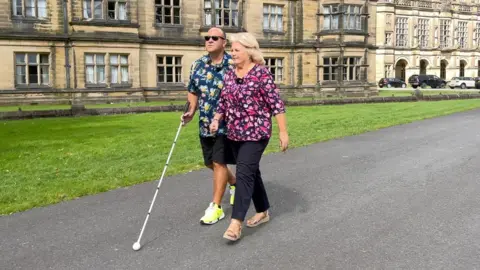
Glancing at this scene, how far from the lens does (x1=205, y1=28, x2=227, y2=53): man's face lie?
5.54 m

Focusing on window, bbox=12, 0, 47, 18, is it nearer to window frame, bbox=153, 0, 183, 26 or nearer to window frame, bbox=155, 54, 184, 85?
window frame, bbox=153, 0, 183, 26

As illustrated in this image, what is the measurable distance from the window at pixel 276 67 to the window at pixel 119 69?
1044cm

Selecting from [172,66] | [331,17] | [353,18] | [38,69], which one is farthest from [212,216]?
[353,18]

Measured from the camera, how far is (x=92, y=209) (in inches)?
249

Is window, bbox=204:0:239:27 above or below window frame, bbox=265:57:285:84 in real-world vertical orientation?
above

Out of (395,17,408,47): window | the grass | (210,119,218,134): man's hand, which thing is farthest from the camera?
(395,17,408,47): window

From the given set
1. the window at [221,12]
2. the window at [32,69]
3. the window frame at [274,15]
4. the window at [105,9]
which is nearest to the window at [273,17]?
the window frame at [274,15]

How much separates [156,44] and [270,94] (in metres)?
26.8

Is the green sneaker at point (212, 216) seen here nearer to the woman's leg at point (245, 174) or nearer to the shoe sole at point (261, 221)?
the shoe sole at point (261, 221)

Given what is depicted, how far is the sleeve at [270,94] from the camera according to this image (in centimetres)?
514

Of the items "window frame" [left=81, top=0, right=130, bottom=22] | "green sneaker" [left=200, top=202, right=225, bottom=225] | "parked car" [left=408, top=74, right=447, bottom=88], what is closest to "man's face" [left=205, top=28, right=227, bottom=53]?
"green sneaker" [left=200, top=202, right=225, bottom=225]

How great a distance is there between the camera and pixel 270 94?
5160 mm

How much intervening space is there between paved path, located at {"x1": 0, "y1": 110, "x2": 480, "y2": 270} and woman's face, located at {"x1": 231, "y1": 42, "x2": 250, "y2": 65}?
1.78 m

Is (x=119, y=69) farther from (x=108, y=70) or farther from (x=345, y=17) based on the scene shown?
(x=345, y=17)
